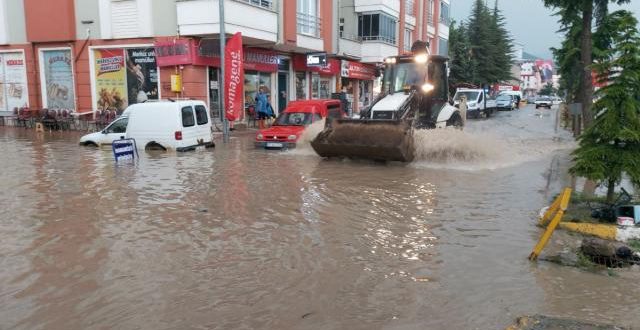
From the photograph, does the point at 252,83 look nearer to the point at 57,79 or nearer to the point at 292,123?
the point at 57,79

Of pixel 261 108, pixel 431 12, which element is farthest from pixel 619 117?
pixel 431 12

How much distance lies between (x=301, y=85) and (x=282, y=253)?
82.3 ft

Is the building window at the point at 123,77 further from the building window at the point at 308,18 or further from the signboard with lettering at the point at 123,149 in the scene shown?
the signboard with lettering at the point at 123,149

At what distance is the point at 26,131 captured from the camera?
79.2ft

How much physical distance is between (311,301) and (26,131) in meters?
23.4

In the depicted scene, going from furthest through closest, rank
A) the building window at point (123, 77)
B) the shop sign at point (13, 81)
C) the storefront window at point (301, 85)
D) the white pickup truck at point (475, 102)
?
the white pickup truck at point (475, 102) → the storefront window at point (301, 85) → the shop sign at point (13, 81) → the building window at point (123, 77)

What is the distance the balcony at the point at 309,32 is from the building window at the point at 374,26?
Result: 23.1 feet

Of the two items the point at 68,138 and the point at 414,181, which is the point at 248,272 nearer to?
the point at 414,181

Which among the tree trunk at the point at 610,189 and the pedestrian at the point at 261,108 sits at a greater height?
the pedestrian at the point at 261,108

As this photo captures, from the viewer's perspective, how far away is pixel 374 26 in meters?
36.4

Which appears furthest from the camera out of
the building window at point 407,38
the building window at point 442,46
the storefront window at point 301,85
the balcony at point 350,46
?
the building window at point 442,46

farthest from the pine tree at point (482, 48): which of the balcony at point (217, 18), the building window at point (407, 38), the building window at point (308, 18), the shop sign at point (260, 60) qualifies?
the balcony at point (217, 18)


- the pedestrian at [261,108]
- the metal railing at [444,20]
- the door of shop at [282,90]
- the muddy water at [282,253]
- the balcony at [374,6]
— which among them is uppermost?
the metal railing at [444,20]

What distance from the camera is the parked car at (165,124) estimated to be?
50.6ft
